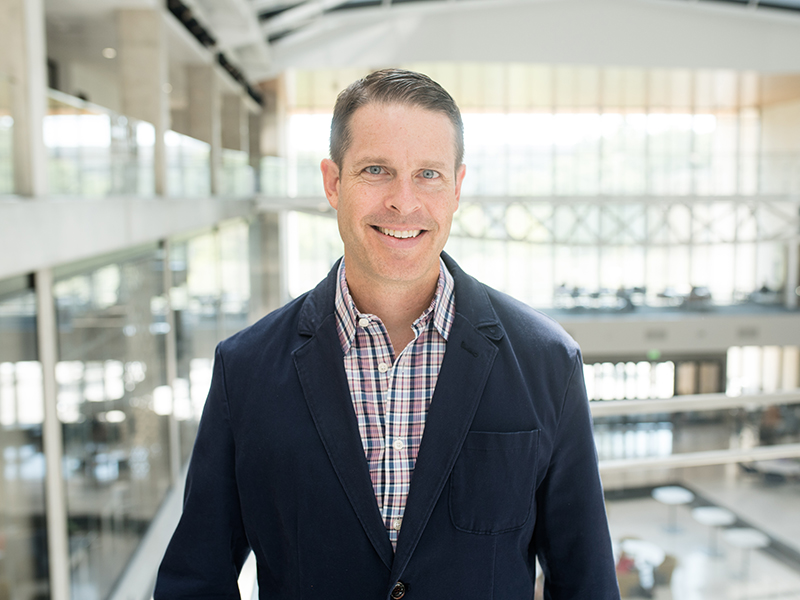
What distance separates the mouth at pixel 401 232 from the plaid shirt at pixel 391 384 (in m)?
0.18

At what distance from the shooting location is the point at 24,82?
17.2ft

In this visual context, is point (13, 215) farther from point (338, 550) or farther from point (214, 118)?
point (214, 118)

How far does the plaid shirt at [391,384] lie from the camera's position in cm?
154

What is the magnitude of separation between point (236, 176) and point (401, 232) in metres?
16.2

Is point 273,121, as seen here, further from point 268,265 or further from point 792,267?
point 792,267

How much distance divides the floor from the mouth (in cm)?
255

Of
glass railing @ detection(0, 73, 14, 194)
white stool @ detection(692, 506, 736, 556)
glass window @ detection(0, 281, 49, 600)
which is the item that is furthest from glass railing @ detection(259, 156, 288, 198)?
white stool @ detection(692, 506, 736, 556)

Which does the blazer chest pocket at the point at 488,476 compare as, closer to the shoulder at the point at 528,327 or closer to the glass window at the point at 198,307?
the shoulder at the point at 528,327

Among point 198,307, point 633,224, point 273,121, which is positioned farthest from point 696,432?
point 633,224

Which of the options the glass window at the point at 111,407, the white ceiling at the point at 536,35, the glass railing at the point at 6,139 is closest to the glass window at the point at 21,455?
the glass window at the point at 111,407

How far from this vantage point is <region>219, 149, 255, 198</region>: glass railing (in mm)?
15820

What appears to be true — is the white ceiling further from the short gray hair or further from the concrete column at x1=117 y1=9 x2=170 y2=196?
the short gray hair

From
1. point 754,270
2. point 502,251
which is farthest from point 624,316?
point 754,270

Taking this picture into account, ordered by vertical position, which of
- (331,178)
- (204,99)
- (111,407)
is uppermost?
(204,99)
